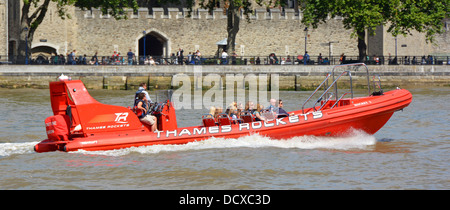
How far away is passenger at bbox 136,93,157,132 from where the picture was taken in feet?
54.7

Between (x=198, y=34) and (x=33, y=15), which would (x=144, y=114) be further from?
(x=198, y=34)

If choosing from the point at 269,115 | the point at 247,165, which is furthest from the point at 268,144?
the point at 247,165

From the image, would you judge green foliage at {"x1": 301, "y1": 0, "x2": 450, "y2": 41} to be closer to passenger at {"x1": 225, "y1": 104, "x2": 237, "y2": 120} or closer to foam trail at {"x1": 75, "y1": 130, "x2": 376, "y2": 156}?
foam trail at {"x1": 75, "y1": 130, "x2": 376, "y2": 156}

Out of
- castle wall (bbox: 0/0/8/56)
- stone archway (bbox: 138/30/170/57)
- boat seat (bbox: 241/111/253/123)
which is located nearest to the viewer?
boat seat (bbox: 241/111/253/123)

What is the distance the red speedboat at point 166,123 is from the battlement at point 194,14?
31.6 metres

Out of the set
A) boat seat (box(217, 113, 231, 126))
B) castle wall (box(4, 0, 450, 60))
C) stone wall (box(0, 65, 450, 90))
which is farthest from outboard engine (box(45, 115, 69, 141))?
castle wall (box(4, 0, 450, 60))

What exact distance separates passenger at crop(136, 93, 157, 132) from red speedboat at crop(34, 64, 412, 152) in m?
0.14

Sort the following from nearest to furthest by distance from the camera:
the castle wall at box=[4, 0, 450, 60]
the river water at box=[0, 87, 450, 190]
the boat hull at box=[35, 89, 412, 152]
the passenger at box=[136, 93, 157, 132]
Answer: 1. the river water at box=[0, 87, 450, 190]
2. the boat hull at box=[35, 89, 412, 152]
3. the passenger at box=[136, 93, 157, 132]
4. the castle wall at box=[4, 0, 450, 60]

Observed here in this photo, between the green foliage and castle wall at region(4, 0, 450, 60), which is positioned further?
castle wall at region(4, 0, 450, 60)

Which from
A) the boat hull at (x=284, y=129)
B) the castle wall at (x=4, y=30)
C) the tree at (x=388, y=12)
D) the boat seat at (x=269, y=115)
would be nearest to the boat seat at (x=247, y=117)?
the boat seat at (x=269, y=115)

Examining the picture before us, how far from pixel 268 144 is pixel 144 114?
279 centimetres

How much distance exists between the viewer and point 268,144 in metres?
17.2

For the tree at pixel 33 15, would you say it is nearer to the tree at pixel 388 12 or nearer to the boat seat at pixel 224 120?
the tree at pixel 388 12
